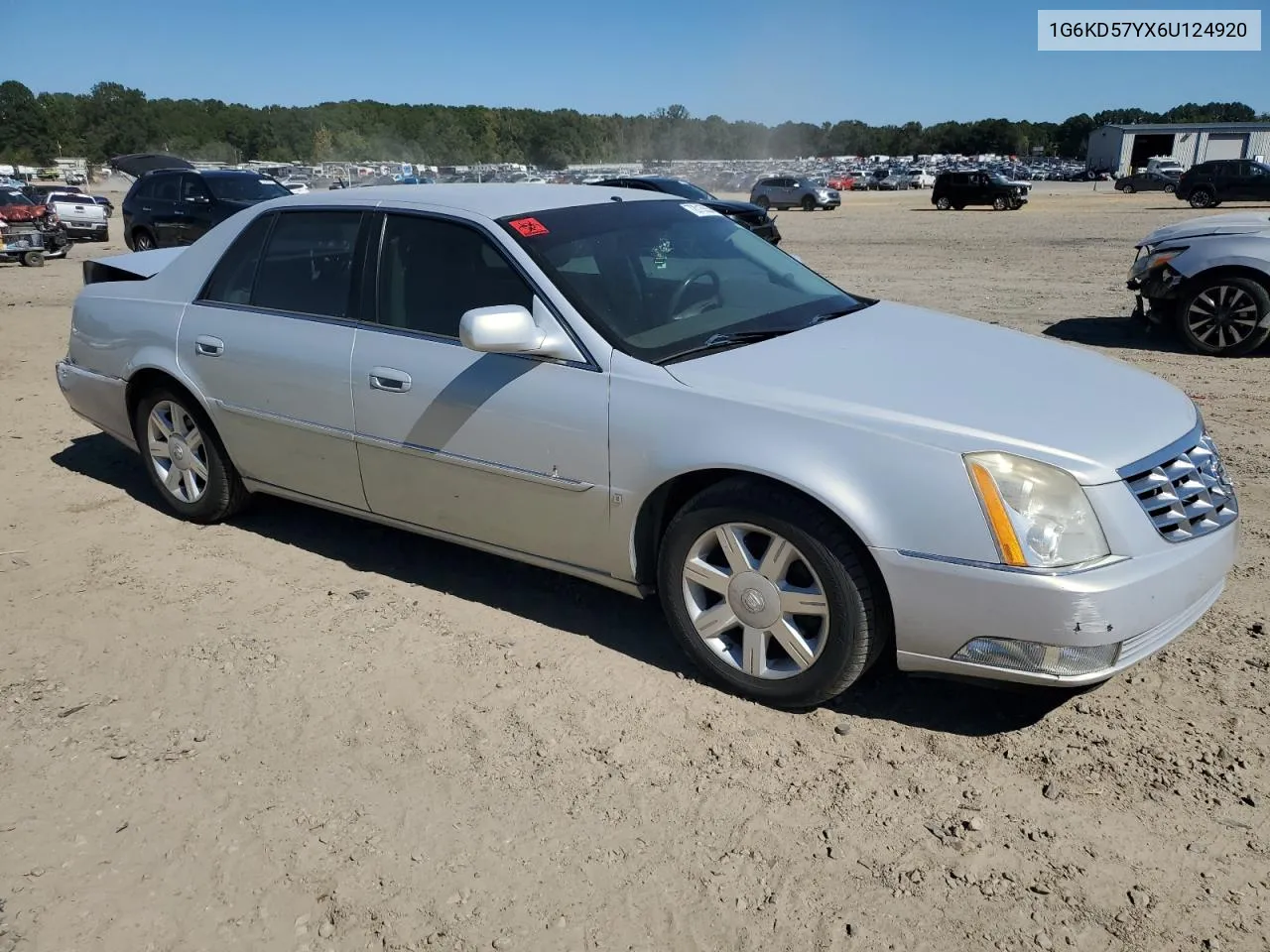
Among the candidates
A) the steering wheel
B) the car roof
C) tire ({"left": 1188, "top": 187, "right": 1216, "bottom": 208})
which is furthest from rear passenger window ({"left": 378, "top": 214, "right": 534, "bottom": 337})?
tire ({"left": 1188, "top": 187, "right": 1216, "bottom": 208})

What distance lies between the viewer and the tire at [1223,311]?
8.35 m

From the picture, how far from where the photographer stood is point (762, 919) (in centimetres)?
256

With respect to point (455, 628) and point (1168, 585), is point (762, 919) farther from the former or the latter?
point (455, 628)

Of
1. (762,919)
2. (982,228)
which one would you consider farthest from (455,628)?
(982,228)

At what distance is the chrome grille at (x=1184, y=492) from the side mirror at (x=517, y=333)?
5.98 feet

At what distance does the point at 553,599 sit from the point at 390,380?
44.4 inches

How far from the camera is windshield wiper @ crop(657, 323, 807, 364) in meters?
3.61

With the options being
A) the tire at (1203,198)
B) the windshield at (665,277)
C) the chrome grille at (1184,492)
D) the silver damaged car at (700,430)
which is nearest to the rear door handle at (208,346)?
the silver damaged car at (700,430)

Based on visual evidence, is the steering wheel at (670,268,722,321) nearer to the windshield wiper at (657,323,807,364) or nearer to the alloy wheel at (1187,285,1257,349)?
the windshield wiper at (657,323,807,364)

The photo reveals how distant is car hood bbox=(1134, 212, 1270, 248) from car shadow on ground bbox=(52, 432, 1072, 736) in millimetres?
6689

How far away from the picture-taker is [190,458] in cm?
518

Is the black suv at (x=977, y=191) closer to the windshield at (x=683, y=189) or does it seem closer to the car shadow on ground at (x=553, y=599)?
the windshield at (x=683, y=189)

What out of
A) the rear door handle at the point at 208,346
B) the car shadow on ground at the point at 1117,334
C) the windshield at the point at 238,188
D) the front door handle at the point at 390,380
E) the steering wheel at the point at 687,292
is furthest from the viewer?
the windshield at the point at 238,188

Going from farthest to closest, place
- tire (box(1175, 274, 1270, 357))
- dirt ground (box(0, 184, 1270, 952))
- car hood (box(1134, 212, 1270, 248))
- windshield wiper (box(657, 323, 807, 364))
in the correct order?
car hood (box(1134, 212, 1270, 248))
tire (box(1175, 274, 1270, 357))
windshield wiper (box(657, 323, 807, 364))
dirt ground (box(0, 184, 1270, 952))
